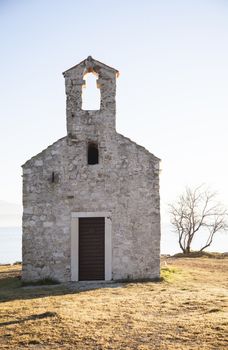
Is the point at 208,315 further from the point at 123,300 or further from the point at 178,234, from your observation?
the point at 178,234

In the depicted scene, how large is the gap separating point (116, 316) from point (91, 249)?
20.4ft

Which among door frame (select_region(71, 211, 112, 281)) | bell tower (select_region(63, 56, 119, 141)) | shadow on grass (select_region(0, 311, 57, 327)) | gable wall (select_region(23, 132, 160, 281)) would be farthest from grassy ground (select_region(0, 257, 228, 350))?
bell tower (select_region(63, 56, 119, 141))

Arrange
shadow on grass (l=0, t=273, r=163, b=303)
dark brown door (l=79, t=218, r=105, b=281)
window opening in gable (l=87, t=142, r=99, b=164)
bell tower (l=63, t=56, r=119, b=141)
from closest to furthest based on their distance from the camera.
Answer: shadow on grass (l=0, t=273, r=163, b=303), dark brown door (l=79, t=218, r=105, b=281), bell tower (l=63, t=56, r=119, b=141), window opening in gable (l=87, t=142, r=99, b=164)

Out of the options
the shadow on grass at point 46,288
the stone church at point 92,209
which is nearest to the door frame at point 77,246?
the stone church at point 92,209

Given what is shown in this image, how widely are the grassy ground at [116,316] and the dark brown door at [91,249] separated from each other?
1.26m

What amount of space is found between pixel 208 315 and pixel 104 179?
24.7 ft

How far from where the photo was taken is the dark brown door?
51.2 ft

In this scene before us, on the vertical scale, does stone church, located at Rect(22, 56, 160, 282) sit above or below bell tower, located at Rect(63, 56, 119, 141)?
below

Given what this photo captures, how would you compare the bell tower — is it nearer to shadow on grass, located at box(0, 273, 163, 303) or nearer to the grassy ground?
shadow on grass, located at box(0, 273, 163, 303)

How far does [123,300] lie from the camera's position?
11438 mm

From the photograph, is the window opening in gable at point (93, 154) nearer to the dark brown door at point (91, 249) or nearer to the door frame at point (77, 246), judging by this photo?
the door frame at point (77, 246)

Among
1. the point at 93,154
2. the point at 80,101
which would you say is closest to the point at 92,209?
the point at 93,154

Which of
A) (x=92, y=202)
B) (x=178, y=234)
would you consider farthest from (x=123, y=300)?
(x=178, y=234)

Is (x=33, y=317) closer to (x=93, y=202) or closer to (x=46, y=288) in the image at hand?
(x=46, y=288)
